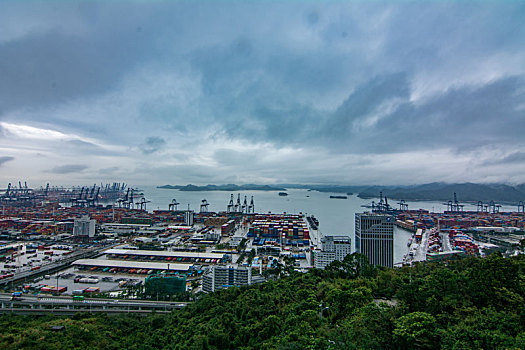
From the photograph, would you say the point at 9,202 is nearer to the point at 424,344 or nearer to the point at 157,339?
the point at 157,339

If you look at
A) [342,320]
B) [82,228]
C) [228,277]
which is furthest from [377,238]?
[82,228]

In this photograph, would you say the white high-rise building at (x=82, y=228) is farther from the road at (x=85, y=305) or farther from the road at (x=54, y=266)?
the road at (x=85, y=305)

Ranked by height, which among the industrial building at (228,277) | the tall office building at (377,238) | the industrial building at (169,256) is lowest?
the industrial building at (169,256)

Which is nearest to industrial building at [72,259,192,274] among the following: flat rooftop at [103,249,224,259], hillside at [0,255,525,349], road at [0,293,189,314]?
flat rooftop at [103,249,224,259]

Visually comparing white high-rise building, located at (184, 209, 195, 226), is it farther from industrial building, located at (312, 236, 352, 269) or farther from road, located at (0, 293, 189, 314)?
road, located at (0, 293, 189, 314)

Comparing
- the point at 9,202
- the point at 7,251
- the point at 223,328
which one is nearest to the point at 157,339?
the point at 223,328

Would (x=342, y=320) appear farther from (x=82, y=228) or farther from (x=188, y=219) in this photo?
(x=188, y=219)

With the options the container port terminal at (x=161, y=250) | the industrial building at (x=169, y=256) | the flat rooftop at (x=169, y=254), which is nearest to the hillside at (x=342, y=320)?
the container port terminal at (x=161, y=250)
